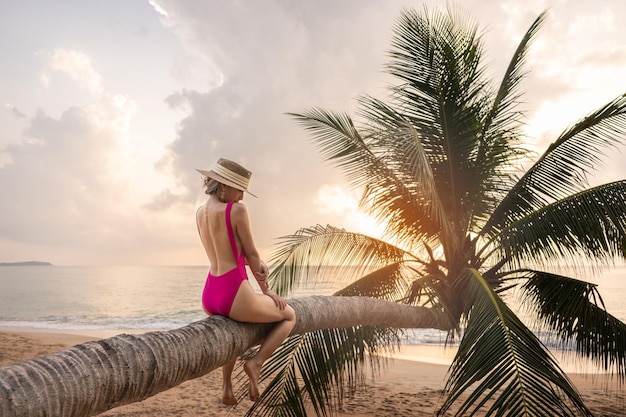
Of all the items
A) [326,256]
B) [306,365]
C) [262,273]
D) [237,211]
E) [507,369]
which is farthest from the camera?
[326,256]

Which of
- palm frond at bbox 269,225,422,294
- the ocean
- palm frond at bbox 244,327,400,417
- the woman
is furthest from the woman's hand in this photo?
the ocean

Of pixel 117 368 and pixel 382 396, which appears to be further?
pixel 382 396

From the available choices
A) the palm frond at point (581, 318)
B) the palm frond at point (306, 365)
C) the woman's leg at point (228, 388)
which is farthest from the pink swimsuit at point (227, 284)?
the palm frond at point (581, 318)

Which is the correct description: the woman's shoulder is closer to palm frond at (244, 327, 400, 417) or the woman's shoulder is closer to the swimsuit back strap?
the swimsuit back strap

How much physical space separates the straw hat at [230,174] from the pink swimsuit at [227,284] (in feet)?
0.49

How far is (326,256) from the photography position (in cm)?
749

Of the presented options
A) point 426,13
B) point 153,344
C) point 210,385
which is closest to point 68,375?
point 153,344

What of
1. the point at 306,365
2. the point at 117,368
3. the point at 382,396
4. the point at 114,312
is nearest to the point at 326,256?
the point at 306,365

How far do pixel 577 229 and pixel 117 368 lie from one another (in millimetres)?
5835

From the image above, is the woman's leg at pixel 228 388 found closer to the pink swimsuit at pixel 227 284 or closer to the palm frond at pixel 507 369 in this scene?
the pink swimsuit at pixel 227 284

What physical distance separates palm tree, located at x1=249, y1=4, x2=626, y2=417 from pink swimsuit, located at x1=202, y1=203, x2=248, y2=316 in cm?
251

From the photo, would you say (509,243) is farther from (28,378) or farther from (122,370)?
(28,378)

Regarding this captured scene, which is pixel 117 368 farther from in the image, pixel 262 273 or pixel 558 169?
pixel 558 169

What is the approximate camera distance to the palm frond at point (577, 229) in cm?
622
